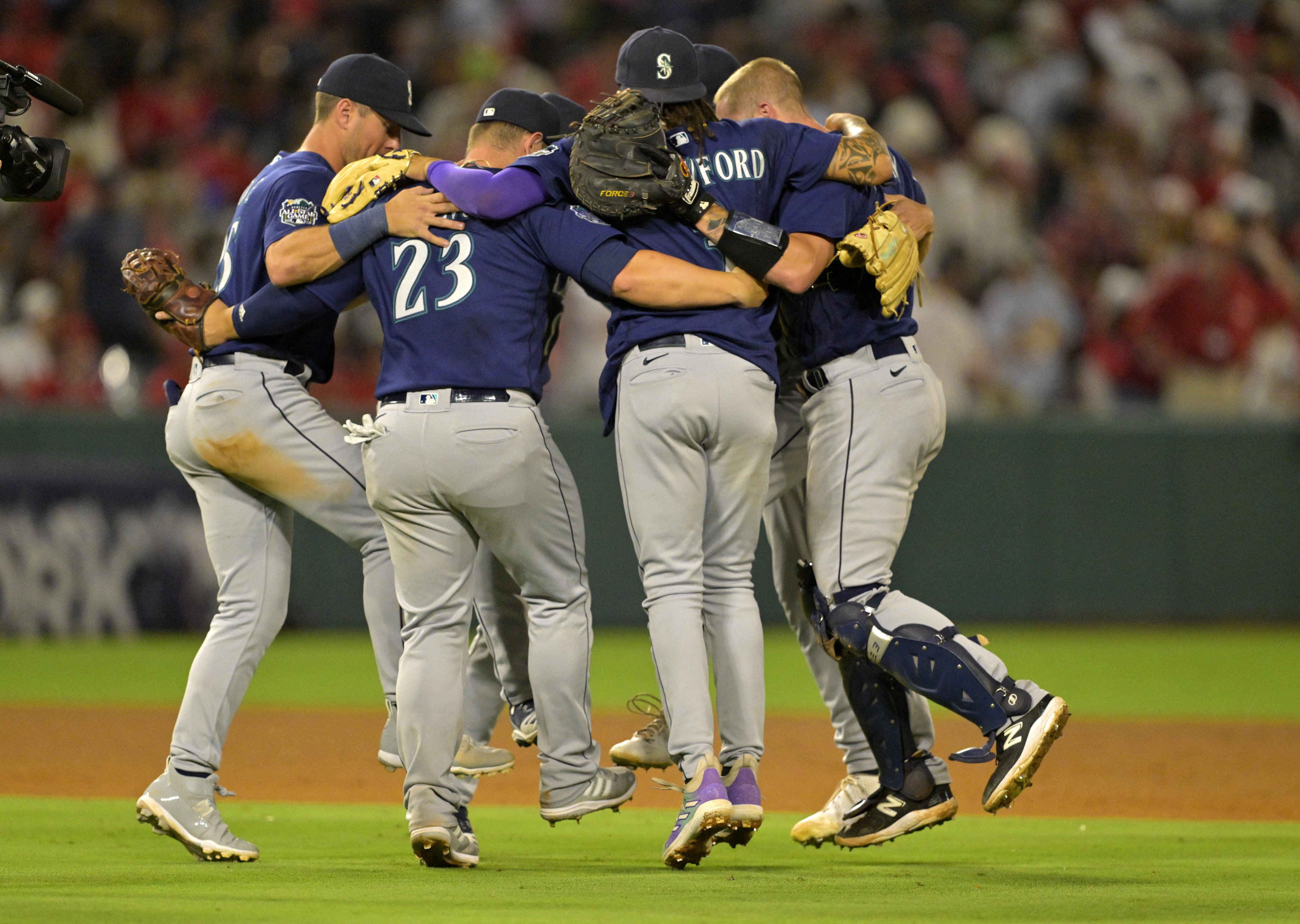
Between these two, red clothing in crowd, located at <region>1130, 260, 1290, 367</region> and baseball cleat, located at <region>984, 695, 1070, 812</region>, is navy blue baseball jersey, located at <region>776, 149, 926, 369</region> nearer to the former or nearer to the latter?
baseball cleat, located at <region>984, 695, 1070, 812</region>

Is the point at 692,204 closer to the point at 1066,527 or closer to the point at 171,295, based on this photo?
the point at 171,295

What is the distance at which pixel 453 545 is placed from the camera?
4441 mm

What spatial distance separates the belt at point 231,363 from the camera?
190 inches

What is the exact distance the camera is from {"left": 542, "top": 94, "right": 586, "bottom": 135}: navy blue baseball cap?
5035 millimetres

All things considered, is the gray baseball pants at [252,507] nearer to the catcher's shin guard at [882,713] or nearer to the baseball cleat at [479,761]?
the baseball cleat at [479,761]

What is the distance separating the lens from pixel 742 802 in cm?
440

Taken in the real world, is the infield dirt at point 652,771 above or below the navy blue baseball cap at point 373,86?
below

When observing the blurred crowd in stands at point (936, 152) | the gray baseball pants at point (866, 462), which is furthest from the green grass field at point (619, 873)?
the blurred crowd in stands at point (936, 152)

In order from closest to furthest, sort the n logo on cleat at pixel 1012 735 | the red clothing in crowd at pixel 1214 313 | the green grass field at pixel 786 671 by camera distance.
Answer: the n logo on cleat at pixel 1012 735 < the green grass field at pixel 786 671 < the red clothing in crowd at pixel 1214 313

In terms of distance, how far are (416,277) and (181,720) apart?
142cm

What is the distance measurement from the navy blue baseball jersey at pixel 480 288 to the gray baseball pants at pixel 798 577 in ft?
2.73

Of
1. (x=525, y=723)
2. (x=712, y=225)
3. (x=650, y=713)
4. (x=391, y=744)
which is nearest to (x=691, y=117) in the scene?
(x=712, y=225)

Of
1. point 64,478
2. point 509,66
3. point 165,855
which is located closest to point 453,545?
point 165,855

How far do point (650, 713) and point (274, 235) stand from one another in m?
1.80
